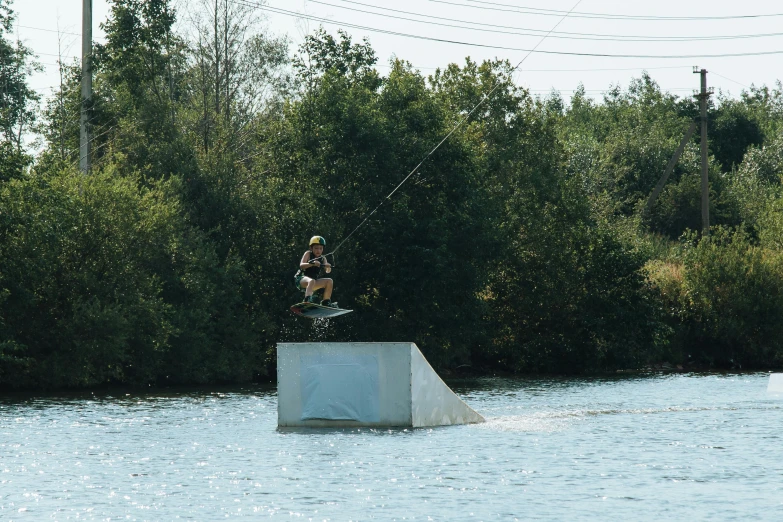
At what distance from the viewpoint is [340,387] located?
2308 centimetres

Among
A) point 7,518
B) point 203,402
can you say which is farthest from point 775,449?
point 203,402

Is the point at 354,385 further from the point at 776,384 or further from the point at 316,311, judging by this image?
the point at 776,384

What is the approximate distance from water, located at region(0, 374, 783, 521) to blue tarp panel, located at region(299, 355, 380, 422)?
43 centimetres

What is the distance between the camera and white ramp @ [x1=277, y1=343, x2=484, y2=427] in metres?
22.7

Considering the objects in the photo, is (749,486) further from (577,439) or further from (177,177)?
(177,177)

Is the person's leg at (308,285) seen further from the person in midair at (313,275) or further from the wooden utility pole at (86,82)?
the wooden utility pole at (86,82)

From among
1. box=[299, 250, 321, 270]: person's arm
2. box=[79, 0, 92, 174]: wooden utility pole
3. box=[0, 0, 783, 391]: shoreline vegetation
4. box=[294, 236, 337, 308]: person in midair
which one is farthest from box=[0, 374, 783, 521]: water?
box=[79, 0, 92, 174]: wooden utility pole

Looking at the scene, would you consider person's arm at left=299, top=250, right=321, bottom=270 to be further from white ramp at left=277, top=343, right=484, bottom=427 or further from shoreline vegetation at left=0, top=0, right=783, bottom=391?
shoreline vegetation at left=0, top=0, right=783, bottom=391

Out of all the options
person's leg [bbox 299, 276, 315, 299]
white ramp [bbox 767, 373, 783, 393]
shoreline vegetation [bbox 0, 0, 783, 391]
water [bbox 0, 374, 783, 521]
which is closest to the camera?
water [bbox 0, 374, 783, 521]

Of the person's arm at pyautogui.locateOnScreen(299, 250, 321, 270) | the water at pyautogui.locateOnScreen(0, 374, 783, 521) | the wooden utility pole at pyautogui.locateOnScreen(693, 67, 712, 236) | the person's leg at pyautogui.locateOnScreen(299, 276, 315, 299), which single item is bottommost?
the water at pyautogui.locateOnScreen(0, 374, 783, 521)

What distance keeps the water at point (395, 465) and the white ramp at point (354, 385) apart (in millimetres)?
355

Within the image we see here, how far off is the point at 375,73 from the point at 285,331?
52.6ft

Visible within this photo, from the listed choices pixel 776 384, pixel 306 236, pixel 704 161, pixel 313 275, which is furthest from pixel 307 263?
pixel 704 161

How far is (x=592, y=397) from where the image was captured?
3475 cm
